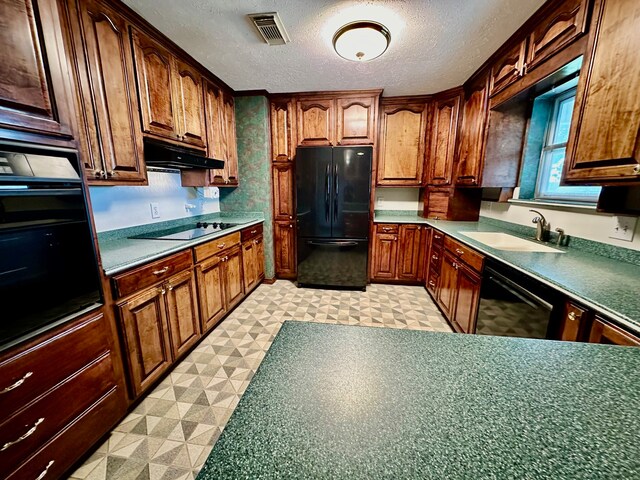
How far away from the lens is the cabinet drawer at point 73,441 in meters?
1.03

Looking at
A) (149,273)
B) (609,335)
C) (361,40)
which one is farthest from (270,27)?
(609,335)

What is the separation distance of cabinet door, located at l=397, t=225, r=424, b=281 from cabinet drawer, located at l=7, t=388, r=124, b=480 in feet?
9.90

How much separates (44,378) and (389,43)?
2.84m

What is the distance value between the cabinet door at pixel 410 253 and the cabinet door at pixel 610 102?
6.21 feet

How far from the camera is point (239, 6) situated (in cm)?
162

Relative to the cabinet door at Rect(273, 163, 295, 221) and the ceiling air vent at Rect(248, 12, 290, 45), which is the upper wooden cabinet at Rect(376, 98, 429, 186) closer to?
the cabinet door at Rect(273, 163, 295, 221)

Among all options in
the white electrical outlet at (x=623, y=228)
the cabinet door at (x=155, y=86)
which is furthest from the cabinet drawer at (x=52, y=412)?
the white electrical outlet at (x=623, y=228)

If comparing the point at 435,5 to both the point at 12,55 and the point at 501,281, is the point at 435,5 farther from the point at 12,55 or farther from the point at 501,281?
the point at 12,55

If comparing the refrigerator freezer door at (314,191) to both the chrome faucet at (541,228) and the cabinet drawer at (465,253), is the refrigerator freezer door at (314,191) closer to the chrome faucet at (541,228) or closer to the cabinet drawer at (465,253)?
the cabinet drawer at (465,253)

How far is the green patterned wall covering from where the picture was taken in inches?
124

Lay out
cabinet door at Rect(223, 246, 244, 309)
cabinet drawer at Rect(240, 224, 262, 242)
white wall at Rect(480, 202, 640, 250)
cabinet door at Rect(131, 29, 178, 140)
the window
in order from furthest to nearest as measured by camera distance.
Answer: cabinet drawer at Rect(240, 224, 262, 242) < cabinet door at Rect(223, 246, 244, 309) < the window < cabinet door at Rect(131, 29, 178, 140) < white wall at Rect(480, 202, 640, 250)

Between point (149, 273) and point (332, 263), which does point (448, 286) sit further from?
point (149, 273)

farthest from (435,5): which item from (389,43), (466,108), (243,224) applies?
(243,224)

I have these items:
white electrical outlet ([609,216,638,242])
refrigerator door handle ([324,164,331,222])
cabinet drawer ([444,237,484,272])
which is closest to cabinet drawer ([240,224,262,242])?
refrigerator door handle ([324,164,331,222])
